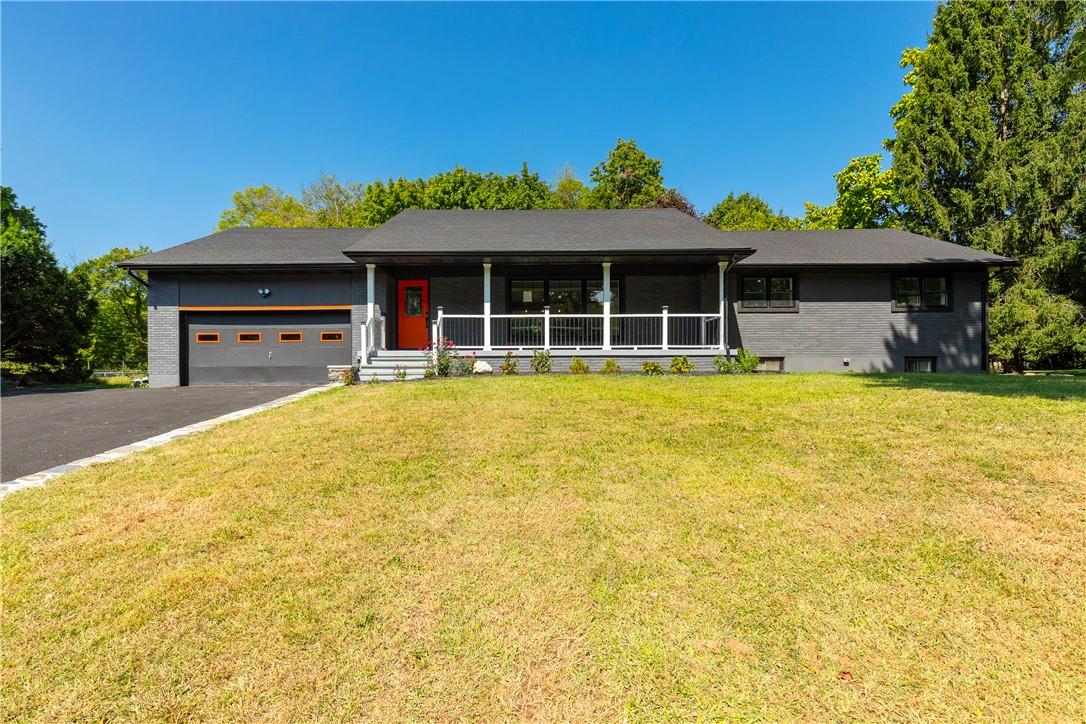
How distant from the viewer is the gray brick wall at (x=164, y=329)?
12.9 m

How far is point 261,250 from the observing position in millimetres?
13867

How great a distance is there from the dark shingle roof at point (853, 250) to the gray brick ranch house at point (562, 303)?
9 cm

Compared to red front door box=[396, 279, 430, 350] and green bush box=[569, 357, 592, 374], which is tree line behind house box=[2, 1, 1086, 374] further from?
green bush box=[569, 357, 592, 374]

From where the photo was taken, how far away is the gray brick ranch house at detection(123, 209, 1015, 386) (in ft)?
42.6

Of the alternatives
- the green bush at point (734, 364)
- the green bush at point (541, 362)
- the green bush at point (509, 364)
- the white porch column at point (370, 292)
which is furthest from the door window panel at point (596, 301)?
the white porch column at point (370, 292)

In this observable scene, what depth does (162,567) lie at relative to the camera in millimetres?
2654

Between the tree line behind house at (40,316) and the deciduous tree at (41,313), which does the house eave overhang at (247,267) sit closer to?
the tree line behind house at (40,316)

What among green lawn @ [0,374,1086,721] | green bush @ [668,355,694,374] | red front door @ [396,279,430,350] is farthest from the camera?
red front door @ [396,279,430,350]

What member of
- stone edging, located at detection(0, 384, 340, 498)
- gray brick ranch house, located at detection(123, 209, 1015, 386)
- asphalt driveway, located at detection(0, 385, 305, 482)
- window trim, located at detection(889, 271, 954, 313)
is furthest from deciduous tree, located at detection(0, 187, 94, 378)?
window trim, located at detection(889, 271, 954, 313)

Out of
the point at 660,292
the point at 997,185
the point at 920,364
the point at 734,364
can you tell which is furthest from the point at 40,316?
the point at 997,185

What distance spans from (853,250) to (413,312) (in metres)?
13.5

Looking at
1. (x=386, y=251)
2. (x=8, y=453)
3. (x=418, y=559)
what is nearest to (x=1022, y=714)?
(x=418, y=559)

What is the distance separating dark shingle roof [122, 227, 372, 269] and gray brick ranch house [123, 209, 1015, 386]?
9cm

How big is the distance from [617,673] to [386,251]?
36.7 feet
